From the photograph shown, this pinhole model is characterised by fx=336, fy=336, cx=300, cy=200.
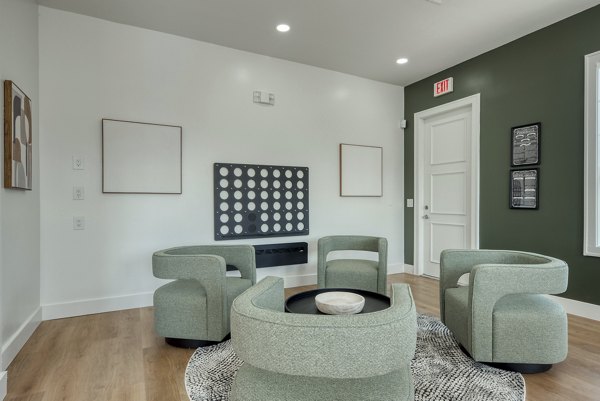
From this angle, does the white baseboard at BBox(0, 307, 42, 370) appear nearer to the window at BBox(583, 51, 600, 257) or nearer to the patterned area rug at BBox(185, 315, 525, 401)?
the patterned area rug at BBox(185, 315, 525, 401)

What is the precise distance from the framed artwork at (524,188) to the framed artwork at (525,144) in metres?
0.10

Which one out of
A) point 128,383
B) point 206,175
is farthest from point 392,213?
point 128,383

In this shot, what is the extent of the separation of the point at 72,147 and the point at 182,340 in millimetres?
2094

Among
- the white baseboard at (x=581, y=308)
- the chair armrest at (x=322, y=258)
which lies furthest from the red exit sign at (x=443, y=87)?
the white baseboard at (x=581, y=308)

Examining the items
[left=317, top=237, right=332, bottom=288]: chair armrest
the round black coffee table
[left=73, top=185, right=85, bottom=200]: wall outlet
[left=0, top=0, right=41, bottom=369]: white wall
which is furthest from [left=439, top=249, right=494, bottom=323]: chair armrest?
[left=73, top=185, right=85, bottom=200]: wall outlet

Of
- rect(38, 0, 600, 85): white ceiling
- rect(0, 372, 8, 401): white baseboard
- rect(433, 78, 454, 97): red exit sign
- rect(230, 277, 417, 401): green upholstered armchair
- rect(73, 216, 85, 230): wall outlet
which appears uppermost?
rect(38, 0, 600, 85): white ceiling

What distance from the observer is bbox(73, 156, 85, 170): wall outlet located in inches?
124

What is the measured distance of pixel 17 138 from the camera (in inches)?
94.1

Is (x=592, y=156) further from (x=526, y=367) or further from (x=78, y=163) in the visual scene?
(x=78, y=163)

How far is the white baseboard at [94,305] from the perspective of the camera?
10.1 ft

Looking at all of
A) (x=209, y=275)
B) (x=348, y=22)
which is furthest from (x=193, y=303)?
(x=348, y=22)

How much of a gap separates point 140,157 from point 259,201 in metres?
1.35

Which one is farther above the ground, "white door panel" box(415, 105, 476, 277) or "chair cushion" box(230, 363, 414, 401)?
"white door panel" box(415, 105, 476, 277)

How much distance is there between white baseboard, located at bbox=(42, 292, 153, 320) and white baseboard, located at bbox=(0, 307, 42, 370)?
11 centimetres
